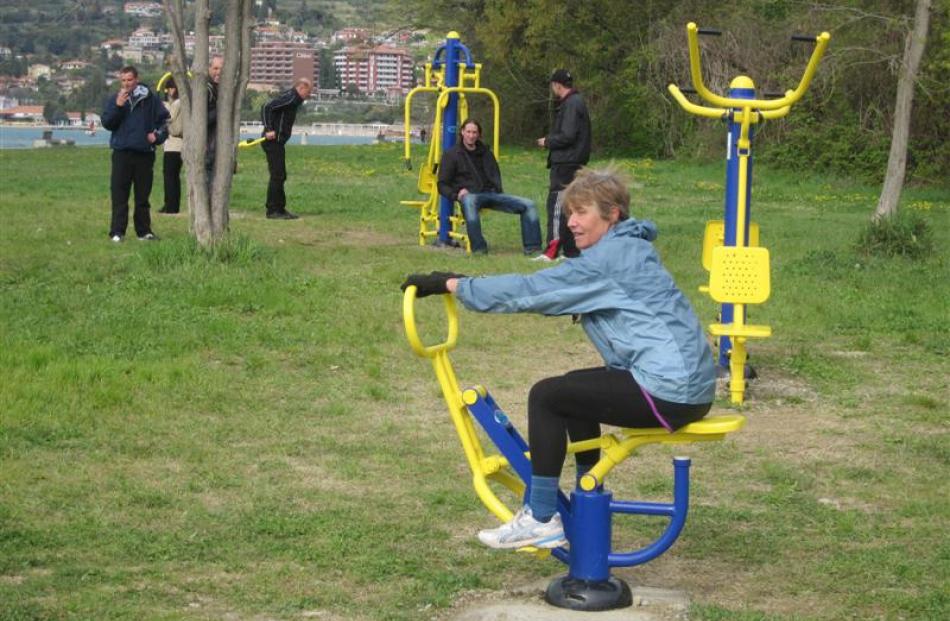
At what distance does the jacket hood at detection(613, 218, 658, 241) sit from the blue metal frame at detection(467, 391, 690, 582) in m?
0.75

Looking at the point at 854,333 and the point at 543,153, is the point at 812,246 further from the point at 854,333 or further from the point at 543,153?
the point at 543,153

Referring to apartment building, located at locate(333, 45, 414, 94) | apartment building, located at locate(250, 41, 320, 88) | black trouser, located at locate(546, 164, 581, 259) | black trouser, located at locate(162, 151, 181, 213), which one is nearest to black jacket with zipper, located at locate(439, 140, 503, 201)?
black trouser, located at locate(546, 164, 581, 259)

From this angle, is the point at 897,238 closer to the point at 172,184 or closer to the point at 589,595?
the point at 172,184

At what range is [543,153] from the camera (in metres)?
37.8

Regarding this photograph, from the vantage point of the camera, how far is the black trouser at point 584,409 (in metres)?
5.17

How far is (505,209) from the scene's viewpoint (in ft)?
51.5

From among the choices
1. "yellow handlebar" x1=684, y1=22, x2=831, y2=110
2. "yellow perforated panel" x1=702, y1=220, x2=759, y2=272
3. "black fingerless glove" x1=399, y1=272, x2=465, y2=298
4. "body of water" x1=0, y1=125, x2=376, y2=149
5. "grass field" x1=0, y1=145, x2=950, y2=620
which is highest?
"yellow handlebar" x1=684, y1=22, x2=831, y2=110

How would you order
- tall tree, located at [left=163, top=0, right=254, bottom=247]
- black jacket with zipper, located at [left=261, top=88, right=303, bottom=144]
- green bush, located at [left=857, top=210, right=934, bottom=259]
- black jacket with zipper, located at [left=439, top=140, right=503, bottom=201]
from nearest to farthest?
tall tree, located at [left=163, top=0, right=254, bottom=247]
green bush, located at [left=857, top=210, right=934, bottom=259]
black jacket with zipper, located at [left=439, top=140, right=503, bottom=201]
black jacket with zipper, located at [left=261, top=88, right=303, bottom=144]

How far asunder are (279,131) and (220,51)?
6.68m

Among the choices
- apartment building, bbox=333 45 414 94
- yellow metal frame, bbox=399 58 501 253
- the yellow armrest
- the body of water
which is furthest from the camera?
apartment building, bbox=333 45 414 94

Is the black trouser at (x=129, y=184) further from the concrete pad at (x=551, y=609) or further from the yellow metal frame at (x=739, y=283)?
the concrete pad at (x=551, y=609)

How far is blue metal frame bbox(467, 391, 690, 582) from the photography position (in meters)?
5.29

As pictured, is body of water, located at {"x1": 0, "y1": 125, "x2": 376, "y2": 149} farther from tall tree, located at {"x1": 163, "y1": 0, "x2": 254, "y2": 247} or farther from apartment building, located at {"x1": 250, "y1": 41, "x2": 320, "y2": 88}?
tall tree, located at {"x1": 163, "y1": 0, "x2": 254, "y2": 247}

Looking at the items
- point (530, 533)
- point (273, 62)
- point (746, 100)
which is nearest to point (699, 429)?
point (530, 533)
